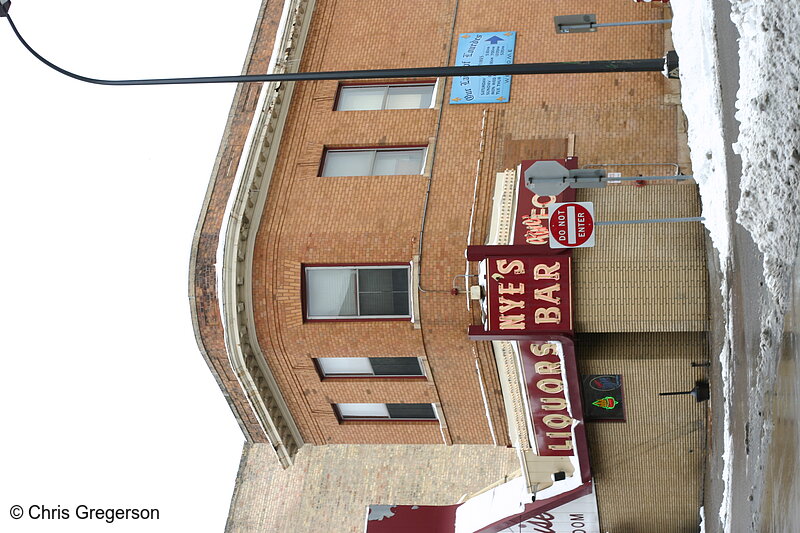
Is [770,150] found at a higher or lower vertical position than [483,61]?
lower

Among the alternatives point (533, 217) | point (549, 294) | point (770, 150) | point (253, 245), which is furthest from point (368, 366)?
point (770, 150)

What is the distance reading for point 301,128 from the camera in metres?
17.9

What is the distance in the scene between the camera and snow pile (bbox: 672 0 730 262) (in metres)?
12.7

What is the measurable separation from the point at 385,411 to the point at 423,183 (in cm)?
538

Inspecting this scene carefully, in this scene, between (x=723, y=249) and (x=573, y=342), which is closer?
(x=723, y=249)

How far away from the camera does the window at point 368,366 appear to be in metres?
17.3

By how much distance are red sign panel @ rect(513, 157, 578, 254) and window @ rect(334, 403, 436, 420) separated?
5.13 m

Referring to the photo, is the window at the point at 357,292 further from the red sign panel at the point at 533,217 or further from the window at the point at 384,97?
the window at the point at 384,97

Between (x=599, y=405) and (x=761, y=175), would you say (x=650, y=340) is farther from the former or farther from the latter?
(x=761, y=175)

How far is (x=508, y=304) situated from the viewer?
1485 centimetres

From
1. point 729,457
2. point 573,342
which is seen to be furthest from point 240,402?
point 729,457

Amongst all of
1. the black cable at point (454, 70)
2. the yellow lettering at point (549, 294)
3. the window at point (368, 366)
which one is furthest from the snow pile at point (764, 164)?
the window at point (368, 366)

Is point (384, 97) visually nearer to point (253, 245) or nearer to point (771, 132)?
point (253, 245)

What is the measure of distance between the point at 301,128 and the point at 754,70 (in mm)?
9741
